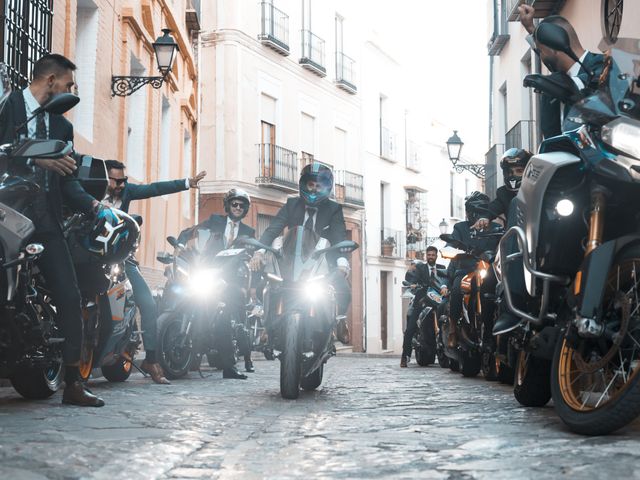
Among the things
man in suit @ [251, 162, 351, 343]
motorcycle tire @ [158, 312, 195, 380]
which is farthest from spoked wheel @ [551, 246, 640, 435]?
motorcycle tire @ [158, 312, 195, 380]

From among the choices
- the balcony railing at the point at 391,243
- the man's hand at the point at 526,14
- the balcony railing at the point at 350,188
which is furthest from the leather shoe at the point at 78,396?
the balcony railing at the point at 391,243

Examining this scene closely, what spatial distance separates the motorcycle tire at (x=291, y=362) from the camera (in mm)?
6465

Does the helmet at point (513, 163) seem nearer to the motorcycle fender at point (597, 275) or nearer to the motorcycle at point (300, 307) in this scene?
the motorcycle at point (300, 307)

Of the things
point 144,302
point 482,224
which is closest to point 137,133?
point 144,302

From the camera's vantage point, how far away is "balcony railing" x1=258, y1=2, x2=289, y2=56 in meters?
27.8

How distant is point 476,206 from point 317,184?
156 cm

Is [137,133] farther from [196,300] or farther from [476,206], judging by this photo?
[476,206]

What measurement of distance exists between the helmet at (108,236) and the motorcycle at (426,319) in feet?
22.9

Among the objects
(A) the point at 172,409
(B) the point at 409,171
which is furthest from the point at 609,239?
(B) the point at 409,171

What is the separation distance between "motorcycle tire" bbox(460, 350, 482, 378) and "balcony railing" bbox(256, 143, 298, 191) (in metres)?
17.6

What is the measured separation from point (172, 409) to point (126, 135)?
9.30 meters

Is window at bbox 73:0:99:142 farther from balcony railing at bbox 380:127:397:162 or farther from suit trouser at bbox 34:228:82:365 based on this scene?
balcony railing at bbox 380:127:397:162

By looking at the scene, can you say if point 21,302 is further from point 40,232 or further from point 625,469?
point 625,469

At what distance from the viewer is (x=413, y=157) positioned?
38.6 meters
